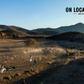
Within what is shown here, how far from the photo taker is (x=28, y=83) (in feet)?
28.4

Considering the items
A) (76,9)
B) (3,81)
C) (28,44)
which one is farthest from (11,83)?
(76,9)

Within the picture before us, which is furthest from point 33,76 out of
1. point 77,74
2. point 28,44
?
point 28,44

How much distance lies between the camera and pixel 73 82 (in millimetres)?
8461

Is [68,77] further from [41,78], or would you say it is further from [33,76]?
[33,76]

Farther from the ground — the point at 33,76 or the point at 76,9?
the point at 76,9

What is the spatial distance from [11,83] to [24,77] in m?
1.65

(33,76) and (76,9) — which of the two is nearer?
(33,76)

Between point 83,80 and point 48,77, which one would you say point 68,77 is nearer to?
point 83,80

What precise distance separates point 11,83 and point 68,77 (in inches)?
269

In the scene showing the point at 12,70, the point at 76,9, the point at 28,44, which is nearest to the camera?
the point at 12,70

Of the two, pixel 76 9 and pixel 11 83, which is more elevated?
pixel 76 9

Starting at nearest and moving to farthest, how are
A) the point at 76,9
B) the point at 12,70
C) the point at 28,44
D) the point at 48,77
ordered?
the point at 48,77, the point at 12,70, the point at 76,9, the point at 28,44

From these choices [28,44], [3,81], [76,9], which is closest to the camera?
[3,81]

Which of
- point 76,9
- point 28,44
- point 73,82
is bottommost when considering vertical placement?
point 73,82
